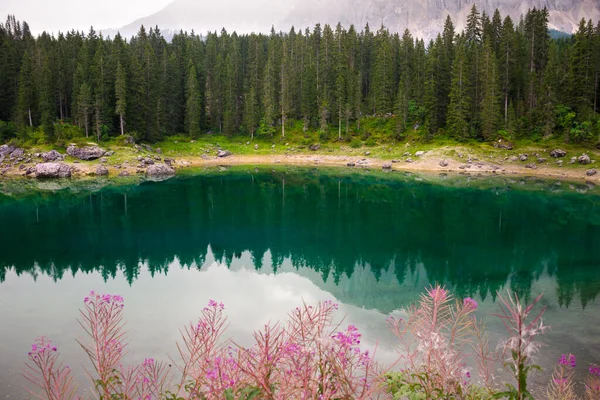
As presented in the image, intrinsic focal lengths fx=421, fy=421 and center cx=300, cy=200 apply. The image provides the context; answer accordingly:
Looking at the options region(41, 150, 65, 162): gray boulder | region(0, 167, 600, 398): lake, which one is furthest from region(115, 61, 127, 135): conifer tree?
region(0, 167, 600, 398): lake

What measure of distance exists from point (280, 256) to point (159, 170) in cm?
4410

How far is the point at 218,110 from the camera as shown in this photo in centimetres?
9444

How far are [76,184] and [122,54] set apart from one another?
3680 centimetres

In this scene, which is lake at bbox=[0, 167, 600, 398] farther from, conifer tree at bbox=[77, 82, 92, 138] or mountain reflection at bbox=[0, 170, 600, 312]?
conifer tree at bbox=[77, 82, 92, 138]

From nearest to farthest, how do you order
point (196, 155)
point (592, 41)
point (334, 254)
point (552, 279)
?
point (552, 279) → point (334, 254) → point (592, 41) → point (196, 155)

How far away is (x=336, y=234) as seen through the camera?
32.0 metres

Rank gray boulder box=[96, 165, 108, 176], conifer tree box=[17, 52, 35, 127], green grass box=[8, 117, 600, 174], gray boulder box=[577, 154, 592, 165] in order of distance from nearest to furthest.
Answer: gray boulder box=[577, 154, 592, 165]
gray boulder box=[96, 165, 108, 176]
green grass box=[8, 117, 600, 174]
conifer tree box=[17, 52, 35, 127]

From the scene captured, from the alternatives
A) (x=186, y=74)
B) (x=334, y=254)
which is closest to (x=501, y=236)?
(x=334, y=254)

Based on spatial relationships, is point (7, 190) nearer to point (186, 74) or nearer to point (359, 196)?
point (359, 196)

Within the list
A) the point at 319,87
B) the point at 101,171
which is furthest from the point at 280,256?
the point at 319,87

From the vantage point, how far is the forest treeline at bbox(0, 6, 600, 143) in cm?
6850

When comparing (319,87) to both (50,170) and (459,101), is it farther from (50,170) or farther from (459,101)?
(50,170)

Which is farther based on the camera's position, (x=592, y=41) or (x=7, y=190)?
(x=592, y=41)

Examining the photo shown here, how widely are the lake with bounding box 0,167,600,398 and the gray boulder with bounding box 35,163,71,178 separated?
9311 mm
